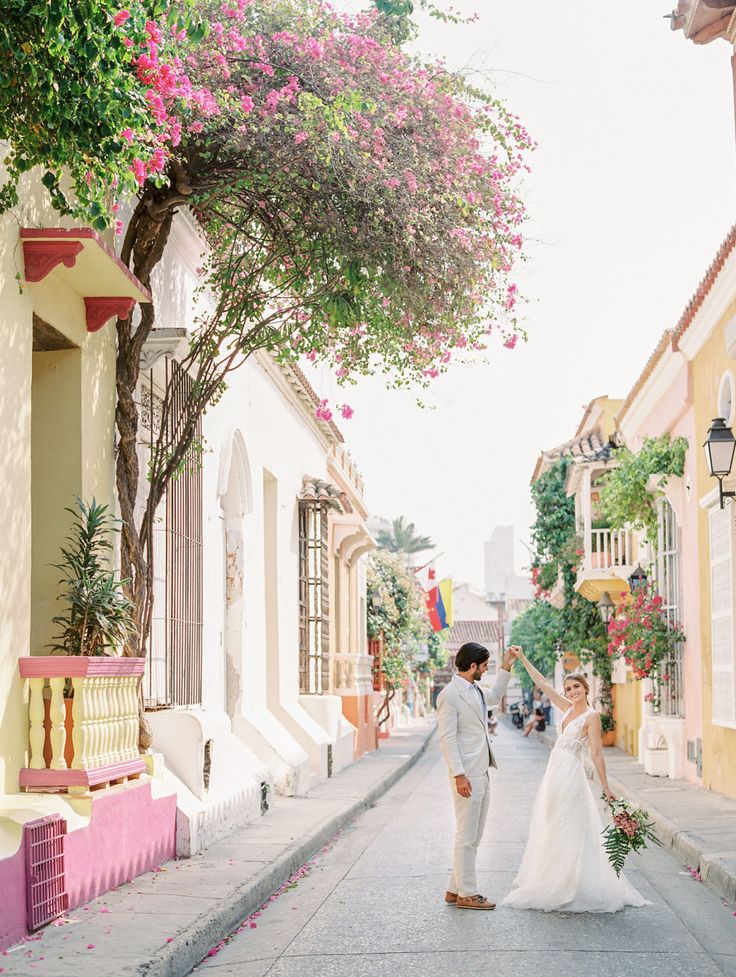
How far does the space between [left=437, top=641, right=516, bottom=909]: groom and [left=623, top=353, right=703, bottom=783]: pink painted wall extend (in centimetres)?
1019

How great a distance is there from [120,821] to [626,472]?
44.7 feet

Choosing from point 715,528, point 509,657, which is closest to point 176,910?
point 509,657

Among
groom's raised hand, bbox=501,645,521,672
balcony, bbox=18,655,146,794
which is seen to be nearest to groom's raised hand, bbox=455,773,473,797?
groom's raised hand, bbox=501,645,521,672

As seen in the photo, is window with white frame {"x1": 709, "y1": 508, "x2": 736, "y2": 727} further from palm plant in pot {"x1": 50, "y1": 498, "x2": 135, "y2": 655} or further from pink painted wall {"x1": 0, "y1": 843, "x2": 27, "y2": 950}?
pink painted wall {"x1": 0, "y1": 843, "x2": 27, "y2": 950}

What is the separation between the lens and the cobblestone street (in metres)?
7.23

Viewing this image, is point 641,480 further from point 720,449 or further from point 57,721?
point 57,721

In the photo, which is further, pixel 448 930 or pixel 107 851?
pixel 107 851

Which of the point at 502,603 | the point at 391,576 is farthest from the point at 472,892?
the point at 502,603

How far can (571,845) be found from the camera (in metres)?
9.05

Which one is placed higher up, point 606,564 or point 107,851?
point 606,564

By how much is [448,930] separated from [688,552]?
12.5 m

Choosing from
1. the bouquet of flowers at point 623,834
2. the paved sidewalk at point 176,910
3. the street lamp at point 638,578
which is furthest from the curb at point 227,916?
the street lamp at point 638,578

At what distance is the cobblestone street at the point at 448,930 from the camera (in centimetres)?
723

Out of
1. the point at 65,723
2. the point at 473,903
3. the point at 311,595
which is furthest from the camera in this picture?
the point at 311,595
